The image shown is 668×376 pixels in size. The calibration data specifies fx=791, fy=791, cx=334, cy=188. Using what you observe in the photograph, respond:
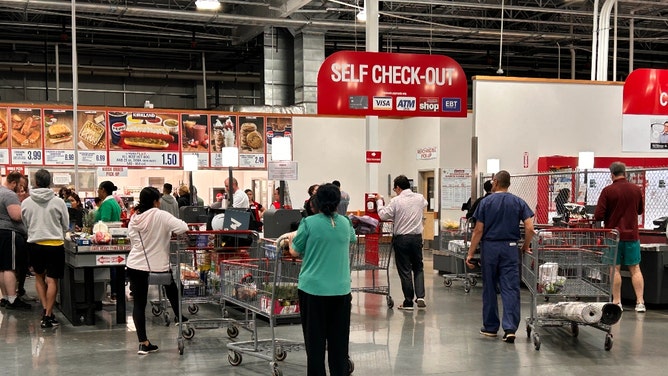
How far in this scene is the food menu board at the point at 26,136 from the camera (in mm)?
18391

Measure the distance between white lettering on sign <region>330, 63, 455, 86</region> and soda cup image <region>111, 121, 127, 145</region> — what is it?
844 cm

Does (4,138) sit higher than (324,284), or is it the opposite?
(4,138)

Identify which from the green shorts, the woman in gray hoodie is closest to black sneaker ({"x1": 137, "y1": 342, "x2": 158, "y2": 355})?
the woman in gray hoodie

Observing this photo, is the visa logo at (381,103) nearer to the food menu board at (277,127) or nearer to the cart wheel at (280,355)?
the cart wheel at (280,355)

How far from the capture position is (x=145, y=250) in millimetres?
6988

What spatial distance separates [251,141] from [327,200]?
1550 centimetres

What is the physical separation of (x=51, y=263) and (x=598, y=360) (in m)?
5.62

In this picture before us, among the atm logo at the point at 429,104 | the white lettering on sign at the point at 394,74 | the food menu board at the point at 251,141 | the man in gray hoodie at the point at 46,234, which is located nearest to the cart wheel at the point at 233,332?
the man in gray hoodie at the point at 46,234

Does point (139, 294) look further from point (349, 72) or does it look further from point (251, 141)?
point (251, 141)

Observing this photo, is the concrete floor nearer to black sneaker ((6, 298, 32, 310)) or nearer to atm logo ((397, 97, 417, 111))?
black sneaker ((6, 298, 32, 310))

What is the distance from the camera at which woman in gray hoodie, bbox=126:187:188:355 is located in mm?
6973

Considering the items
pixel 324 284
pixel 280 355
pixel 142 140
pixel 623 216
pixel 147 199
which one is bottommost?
pixel 280 355

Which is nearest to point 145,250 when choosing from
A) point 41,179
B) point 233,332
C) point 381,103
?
point 233,332

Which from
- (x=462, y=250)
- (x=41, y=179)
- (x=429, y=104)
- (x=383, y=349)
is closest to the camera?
(x=383, y=349)
